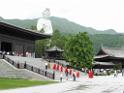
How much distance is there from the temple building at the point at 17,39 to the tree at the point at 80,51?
518 cm

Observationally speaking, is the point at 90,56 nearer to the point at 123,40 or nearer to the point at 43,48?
the point at 43,48

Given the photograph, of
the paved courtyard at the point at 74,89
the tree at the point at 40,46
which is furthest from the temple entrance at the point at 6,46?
the tree at the point at 40,46

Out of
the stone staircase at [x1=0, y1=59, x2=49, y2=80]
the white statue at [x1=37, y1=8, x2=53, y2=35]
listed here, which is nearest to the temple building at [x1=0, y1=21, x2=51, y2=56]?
the stone staircase at [x1=0, y1=59, x2=49, y2=80]

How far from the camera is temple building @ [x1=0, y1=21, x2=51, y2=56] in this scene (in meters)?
56.4

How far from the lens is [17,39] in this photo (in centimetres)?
6106

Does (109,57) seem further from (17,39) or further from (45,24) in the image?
(17,39)

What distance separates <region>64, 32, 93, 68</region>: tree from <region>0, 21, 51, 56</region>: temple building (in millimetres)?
5185

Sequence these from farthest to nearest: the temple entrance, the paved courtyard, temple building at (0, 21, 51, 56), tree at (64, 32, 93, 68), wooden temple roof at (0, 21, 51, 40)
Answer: tree at (64, 32, 93, 68) < the temple entrance < temple building at (0, 21, 51, 56) < wooden temple roof at (0, 21, 51, 40) < the paved courtyard

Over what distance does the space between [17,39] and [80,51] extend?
10824 millimetres

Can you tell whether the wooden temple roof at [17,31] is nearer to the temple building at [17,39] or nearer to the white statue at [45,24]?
the temple building at [17,39]

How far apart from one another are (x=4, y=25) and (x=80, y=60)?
17.5 m

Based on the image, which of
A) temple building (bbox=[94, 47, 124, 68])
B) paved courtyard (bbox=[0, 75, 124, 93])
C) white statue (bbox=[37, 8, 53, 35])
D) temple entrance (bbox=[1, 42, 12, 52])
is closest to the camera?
paved courtyard (bbox=[0, 75, 124, 93])

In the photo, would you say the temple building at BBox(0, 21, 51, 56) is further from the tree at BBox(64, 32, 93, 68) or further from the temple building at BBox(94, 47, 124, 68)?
the temple building at BBox(94, 47, 124, 68)

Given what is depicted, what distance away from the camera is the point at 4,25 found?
5216cm
